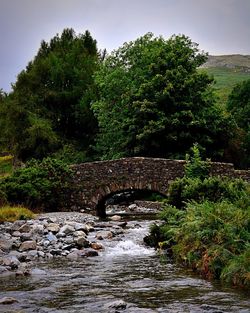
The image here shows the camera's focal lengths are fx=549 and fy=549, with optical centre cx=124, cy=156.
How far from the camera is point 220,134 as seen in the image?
118 ft

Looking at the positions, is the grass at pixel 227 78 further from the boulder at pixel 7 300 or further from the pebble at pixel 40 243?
the boulder at pixel 7 300

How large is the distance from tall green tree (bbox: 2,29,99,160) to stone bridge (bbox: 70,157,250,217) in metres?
14.9

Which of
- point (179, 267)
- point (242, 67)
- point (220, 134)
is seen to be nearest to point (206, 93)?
point (220, 134)

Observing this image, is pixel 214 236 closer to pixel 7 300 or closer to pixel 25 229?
pixel 7 300

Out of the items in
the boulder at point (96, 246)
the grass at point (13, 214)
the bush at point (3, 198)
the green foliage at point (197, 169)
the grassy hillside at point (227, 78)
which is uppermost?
the grassy hillside at point (227, 78)

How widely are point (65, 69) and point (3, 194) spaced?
24.3m

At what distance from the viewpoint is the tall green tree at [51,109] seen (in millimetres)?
43688

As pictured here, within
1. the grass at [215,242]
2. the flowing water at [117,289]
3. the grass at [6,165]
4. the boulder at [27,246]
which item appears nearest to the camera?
the flowing water at [117,289]

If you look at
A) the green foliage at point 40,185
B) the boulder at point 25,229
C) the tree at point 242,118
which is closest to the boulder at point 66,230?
the boulder at point 25,229

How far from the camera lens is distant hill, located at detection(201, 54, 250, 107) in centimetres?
10666

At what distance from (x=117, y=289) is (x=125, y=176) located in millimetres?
16926

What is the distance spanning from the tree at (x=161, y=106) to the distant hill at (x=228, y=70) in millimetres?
50807

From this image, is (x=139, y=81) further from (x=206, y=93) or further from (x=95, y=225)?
(x=95, y=225)

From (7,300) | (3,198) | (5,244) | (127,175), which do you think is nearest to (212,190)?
(5,244)
